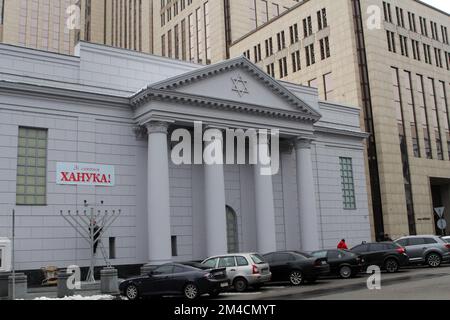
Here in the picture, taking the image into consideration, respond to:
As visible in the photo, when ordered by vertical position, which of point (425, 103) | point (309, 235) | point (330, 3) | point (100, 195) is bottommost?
point (309, 235)

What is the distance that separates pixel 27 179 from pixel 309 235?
1809 cm

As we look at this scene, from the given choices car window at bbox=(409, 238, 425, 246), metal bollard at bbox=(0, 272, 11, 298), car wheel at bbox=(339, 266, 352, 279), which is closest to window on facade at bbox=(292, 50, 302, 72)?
Answer: car window at bbox=(409, 238, 425, 246)

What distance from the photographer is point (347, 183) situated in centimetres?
4041

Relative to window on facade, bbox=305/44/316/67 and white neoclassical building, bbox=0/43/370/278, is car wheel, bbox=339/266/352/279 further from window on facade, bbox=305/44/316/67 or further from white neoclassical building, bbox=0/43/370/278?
window on facade, bbox=305/44/316/67

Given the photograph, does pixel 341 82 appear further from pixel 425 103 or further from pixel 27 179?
pixel 27 179

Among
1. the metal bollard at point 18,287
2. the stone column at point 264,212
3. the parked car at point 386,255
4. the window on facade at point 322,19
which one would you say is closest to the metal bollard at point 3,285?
the metal bollard at point 18,287

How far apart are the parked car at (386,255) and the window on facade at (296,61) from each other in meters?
31.6

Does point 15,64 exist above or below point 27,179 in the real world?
above

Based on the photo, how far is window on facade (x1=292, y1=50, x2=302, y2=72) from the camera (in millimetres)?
54444

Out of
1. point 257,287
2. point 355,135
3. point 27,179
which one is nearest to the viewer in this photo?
point 257,287

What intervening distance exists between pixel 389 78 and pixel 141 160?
1166 inches

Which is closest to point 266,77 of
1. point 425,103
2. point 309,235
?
point 309,235

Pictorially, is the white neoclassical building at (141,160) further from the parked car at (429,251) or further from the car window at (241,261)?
the parked car at (429,251)

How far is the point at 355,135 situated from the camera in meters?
41.3
